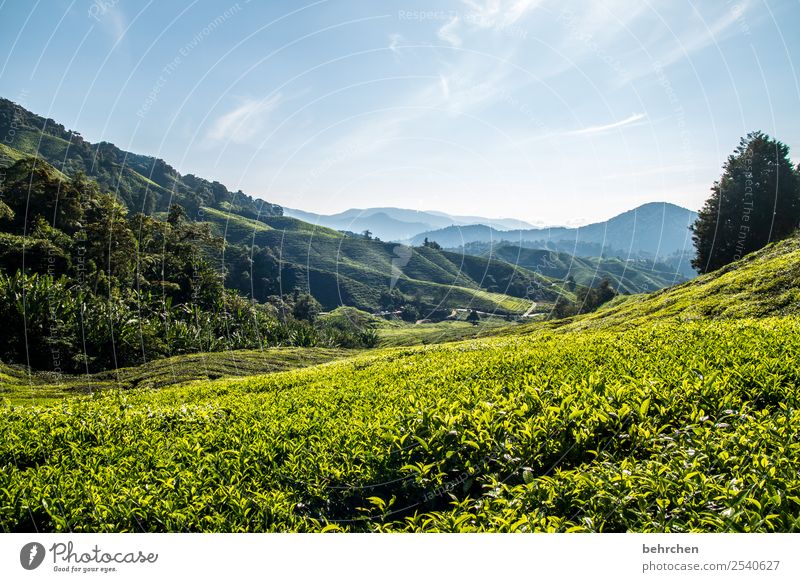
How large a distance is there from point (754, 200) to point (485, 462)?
212 feet

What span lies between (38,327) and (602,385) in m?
52.9

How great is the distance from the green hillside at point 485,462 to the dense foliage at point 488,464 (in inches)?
0.8

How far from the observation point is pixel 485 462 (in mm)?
5379

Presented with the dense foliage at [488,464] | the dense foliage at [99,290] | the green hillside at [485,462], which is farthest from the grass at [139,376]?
the dense foliage at [488,464]

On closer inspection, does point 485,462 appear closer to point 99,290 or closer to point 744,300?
point 744,300

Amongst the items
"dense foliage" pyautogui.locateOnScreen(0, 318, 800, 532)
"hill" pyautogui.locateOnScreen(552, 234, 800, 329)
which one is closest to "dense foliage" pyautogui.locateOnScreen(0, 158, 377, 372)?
"dense foliage" pyautogui.locateOnScreen(0, 318, 800, 532)

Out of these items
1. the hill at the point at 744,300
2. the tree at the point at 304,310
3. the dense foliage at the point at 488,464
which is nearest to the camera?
the dense foliage at the point at 488,464

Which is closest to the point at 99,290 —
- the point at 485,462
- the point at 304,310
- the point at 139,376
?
the point at 139,376

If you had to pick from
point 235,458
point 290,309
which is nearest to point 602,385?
point 235,458

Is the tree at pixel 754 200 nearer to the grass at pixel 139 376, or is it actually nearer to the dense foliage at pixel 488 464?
the grass at pixel 139 376

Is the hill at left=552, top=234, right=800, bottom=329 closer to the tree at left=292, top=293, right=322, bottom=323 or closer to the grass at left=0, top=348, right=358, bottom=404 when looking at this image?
the grass at left=0, top=348, right=358, bottom=404

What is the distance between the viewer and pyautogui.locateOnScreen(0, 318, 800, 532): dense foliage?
13.8 ft
